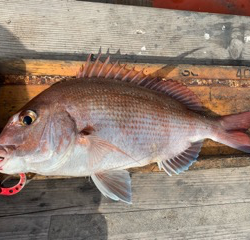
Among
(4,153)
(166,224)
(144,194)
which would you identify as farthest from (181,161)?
(4,153)

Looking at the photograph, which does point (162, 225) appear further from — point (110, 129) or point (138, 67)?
point (138, 67)

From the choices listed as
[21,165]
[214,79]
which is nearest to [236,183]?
[214,79]

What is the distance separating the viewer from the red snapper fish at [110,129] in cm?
161

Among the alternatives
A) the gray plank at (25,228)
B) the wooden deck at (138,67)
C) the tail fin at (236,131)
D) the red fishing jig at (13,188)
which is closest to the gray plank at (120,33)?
the wooden deck at (138,67)

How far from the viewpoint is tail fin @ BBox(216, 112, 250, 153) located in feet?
6.74

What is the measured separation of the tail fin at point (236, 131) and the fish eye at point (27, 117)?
56.1 inches

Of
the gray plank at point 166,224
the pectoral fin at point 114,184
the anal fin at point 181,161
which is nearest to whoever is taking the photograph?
the pectoral fin at point 114,184

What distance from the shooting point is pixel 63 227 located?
6.97 feet

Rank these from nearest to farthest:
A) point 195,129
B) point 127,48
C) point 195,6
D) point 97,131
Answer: point 97,131 < point 195,129 < point 127,48 < point 195,6

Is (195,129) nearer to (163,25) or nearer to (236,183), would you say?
(236,183)

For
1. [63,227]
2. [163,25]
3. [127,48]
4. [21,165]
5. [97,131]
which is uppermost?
[163,25]

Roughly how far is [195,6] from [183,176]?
204 centimetres

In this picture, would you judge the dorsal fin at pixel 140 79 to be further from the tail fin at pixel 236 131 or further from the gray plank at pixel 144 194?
the gray plank at pixel 144 194

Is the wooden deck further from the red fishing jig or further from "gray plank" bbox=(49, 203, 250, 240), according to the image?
the red fishing jig
